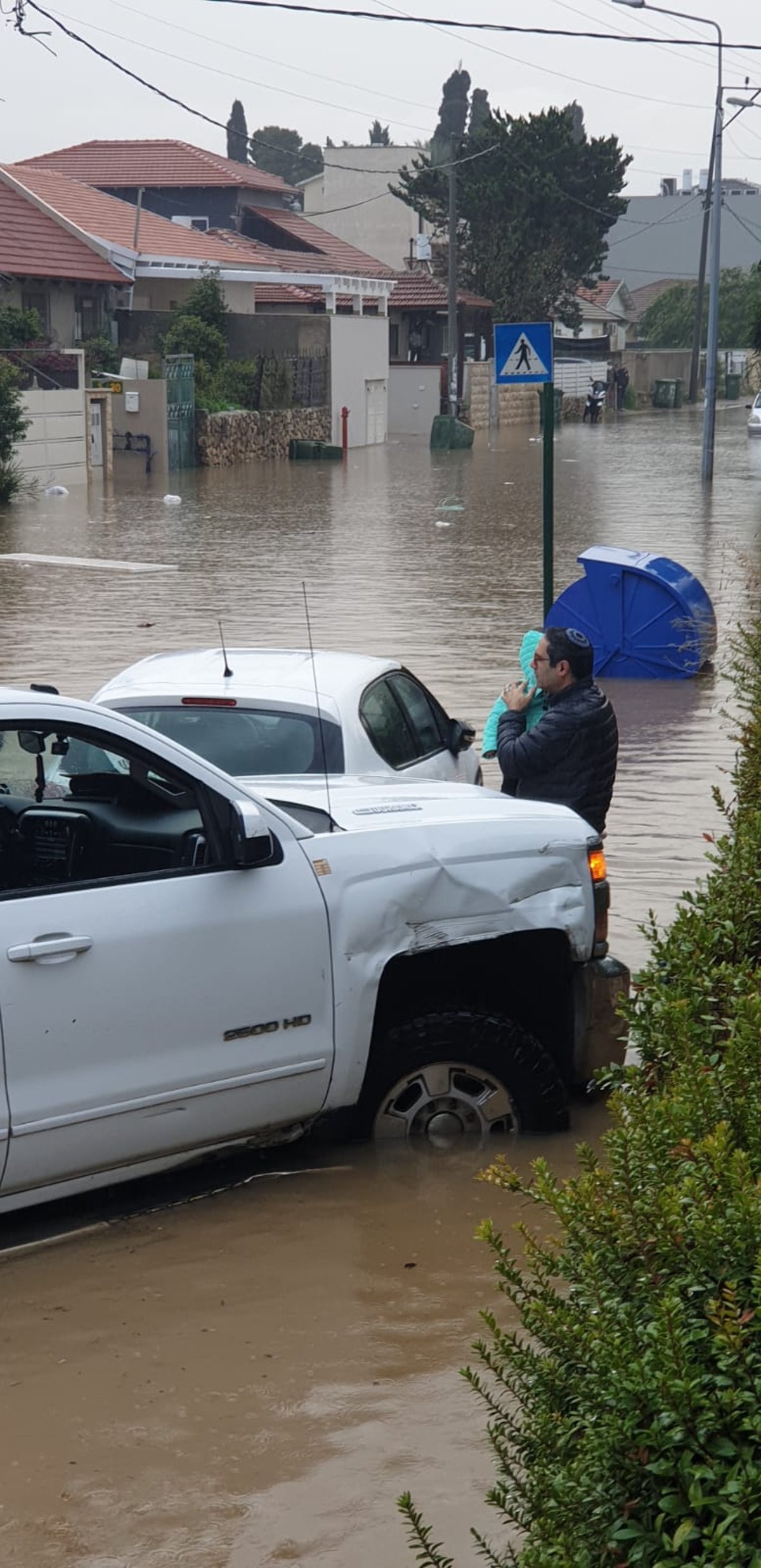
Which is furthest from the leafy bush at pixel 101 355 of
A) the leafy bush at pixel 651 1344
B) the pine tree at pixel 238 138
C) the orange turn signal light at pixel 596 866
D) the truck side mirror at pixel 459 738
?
the pine tree at pixel 238 138

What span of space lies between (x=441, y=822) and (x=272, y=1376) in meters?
1.84

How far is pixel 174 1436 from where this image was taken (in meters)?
3.98

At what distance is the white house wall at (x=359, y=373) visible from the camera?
183 ft

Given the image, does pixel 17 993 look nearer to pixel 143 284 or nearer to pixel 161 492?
pixel 161 492

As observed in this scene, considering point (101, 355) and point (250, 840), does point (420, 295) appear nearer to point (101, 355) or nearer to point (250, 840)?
point (101, 355)

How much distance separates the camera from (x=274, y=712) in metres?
7.25

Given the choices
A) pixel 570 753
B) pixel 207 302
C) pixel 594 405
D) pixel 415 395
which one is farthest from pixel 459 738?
pixel 594 405

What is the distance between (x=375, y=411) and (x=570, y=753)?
54.3m

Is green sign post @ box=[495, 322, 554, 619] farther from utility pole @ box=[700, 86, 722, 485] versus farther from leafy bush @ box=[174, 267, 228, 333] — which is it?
leafy bush @ box=[174, 267, 228, 333]

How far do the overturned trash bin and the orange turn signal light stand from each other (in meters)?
9.70

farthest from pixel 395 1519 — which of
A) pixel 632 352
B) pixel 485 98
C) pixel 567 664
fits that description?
pixel 485 98

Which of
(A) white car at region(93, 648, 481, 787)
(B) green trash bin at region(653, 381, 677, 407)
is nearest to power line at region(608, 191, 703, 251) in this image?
(B) green trash bin at region(653, 381, 677, 407)

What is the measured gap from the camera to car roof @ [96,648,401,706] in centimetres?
734

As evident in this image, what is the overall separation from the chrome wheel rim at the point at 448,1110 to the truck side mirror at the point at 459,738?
3.06 meters
